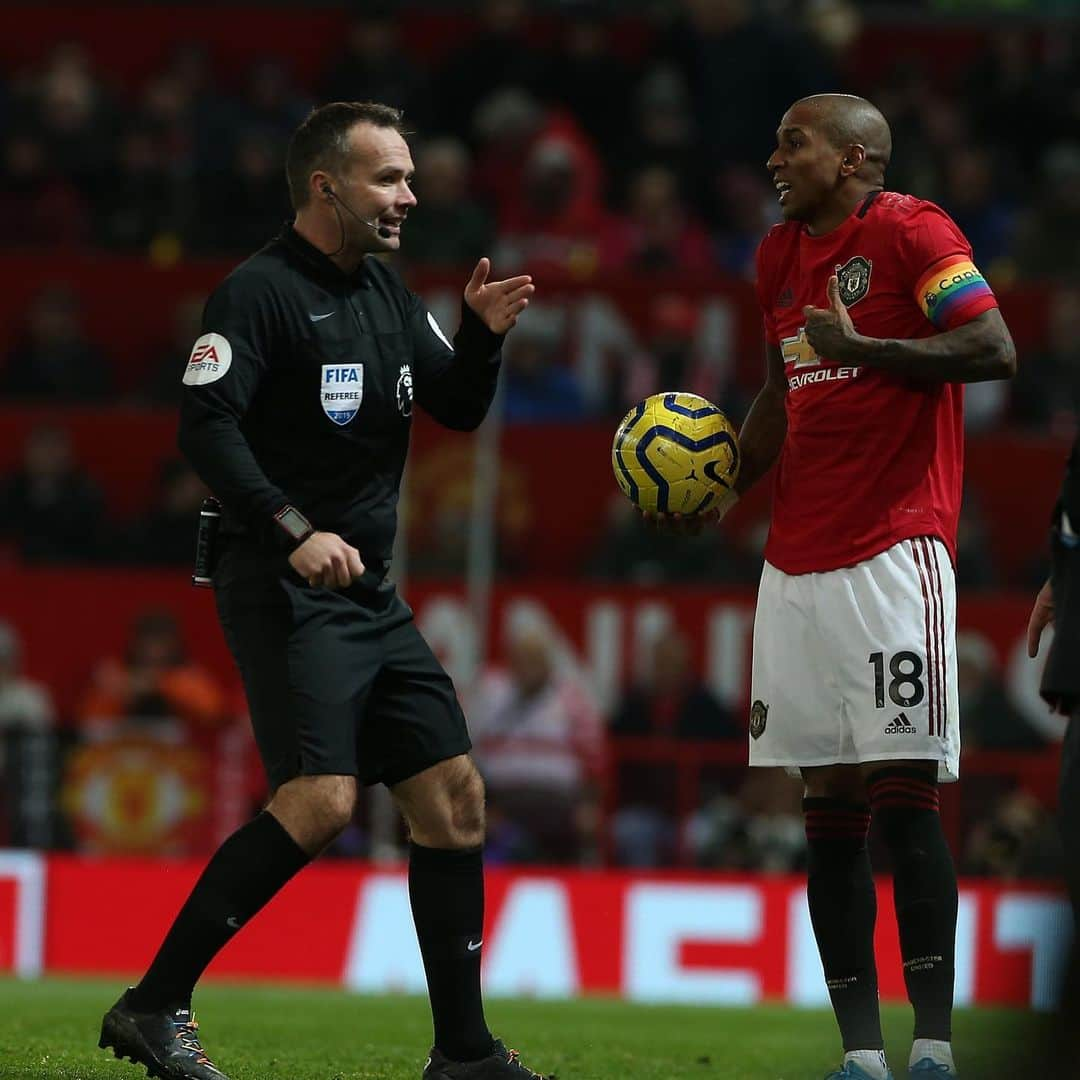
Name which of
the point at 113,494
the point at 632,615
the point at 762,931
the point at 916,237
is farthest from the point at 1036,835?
the point at 916,237

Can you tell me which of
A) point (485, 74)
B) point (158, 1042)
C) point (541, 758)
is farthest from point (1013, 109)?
point (158, 1042)

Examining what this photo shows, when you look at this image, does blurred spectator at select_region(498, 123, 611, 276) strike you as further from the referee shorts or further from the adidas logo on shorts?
the adidas logo on shorts

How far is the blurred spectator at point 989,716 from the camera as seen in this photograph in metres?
13.1

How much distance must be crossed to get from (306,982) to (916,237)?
23.1ft

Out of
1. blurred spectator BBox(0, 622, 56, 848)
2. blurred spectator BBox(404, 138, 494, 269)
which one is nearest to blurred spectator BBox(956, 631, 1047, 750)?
blurred spectator BBox(404, 138, 494, 269)

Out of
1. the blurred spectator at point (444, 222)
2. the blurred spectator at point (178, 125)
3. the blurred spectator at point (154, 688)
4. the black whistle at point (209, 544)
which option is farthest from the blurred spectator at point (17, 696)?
the black whistle at point (209, 544)

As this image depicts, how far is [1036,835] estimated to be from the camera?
41.1 feet

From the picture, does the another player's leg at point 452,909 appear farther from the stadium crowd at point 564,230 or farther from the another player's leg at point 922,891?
the stadium crowd at point 564,230

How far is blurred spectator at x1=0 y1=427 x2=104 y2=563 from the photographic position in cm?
1410


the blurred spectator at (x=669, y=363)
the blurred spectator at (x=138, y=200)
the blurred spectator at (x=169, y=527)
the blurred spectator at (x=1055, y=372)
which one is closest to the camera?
the blurred spectator at (x=169, y=527)

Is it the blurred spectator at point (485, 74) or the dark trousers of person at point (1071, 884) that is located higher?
the blurred spectator at point (485, 74)

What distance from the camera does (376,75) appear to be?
17.2m

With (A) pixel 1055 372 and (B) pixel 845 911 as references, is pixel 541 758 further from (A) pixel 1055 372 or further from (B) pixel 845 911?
(B) pixel 845 911

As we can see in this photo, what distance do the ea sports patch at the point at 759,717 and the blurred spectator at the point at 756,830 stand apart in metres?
6.51
